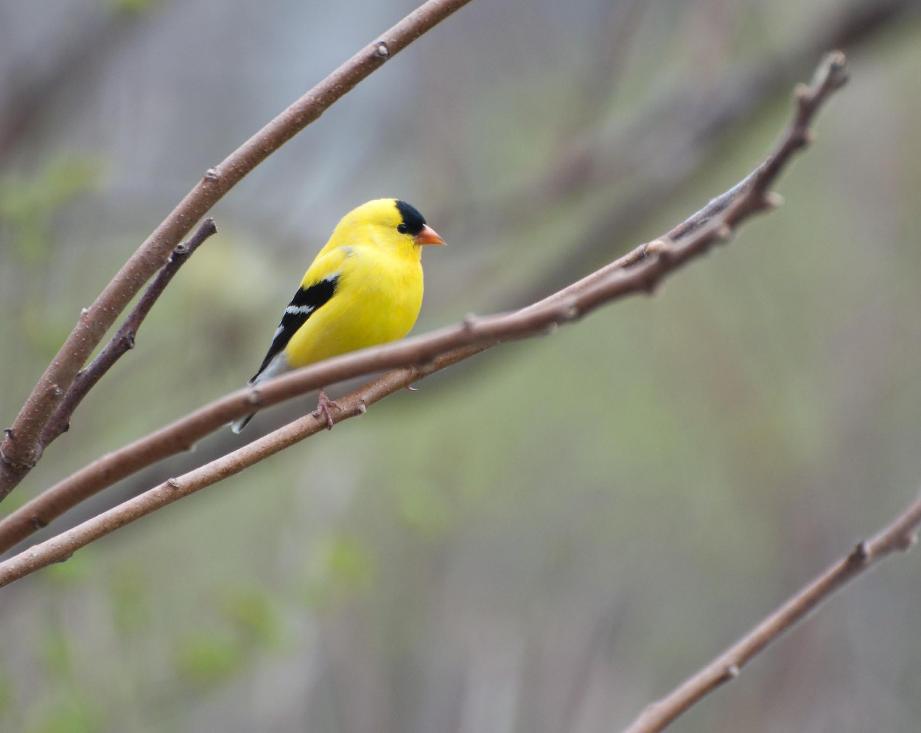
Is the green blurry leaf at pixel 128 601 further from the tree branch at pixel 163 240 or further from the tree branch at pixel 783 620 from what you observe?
the tree branch at pixel 783 620

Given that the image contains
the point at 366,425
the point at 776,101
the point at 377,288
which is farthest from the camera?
the point at 366,425

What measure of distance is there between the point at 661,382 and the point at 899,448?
155cm

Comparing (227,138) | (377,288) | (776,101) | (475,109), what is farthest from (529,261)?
(377,288)

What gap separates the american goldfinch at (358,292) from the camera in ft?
11.0

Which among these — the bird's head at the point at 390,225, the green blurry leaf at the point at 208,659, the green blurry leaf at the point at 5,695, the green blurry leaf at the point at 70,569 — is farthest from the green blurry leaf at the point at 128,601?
the bird's head at the point at 390,225

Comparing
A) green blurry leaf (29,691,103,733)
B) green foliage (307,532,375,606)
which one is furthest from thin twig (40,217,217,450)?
green foliage (307,532,375,606)

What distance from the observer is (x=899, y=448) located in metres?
7.27

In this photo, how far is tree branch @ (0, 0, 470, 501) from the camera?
1514 millimetres

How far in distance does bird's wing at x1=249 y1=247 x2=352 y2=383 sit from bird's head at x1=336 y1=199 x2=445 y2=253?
12 cm

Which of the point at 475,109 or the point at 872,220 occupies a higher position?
the point at 475,109

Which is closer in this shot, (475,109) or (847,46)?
(847,46)

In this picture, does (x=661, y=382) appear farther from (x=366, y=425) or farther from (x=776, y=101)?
(x=776, y=101)

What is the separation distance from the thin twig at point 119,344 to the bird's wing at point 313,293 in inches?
77.5

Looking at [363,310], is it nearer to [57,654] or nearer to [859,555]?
[57,654]
